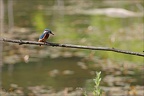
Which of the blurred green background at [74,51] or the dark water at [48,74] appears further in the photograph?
the blurred green background at [74,51]

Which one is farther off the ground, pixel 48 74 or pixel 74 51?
pixel 74 51

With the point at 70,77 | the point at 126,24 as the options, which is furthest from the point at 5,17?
the point at 70,77

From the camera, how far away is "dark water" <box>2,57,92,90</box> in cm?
804

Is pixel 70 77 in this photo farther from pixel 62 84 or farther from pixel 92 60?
pixel 92 60

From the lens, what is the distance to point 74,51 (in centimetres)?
1103

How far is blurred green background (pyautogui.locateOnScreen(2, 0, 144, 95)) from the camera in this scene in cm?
833

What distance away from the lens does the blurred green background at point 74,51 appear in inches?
328

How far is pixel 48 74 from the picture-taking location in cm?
874

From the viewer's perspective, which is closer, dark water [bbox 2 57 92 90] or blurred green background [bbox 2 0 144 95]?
dark water [bbox 2 57 92 90]

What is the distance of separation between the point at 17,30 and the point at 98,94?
1288cm

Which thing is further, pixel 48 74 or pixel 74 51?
pixel 74 51

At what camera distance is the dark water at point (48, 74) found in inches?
317

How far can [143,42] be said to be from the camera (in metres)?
12.1

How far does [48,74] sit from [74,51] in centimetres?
242
